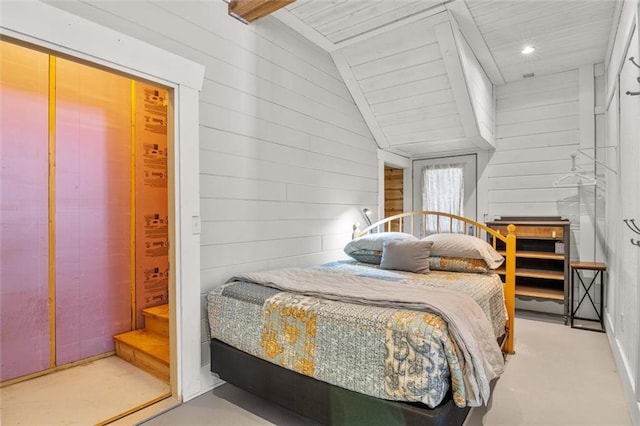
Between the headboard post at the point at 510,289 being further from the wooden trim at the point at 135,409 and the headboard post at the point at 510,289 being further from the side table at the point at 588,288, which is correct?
the wooden trim at the point at 135,409

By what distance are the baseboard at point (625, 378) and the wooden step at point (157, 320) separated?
304 cm

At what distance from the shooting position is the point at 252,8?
2.45 metres

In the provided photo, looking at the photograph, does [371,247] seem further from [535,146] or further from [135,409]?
[535,146]

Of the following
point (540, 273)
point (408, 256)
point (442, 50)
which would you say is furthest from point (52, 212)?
point (540, 273)

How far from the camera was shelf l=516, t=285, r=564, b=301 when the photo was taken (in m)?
3.80

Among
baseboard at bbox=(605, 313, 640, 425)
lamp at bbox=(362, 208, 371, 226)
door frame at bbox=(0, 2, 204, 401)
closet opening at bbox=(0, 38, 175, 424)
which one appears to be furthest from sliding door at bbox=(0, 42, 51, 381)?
baseboard at bbox=(605, 313, 640, 425)

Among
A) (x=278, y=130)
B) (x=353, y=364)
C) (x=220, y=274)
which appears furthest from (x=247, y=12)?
(x=353, y=364)

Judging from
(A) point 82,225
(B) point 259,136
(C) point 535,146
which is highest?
(C) point 535,146

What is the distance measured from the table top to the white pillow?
120cm

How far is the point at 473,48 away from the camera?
3549 mm

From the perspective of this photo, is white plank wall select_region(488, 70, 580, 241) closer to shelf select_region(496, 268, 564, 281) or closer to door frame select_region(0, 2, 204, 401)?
shelf select_region(496, 268, 564, 281)

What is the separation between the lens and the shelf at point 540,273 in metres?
3.78

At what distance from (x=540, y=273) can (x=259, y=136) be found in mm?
3398

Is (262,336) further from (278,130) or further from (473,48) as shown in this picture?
(473,48)
